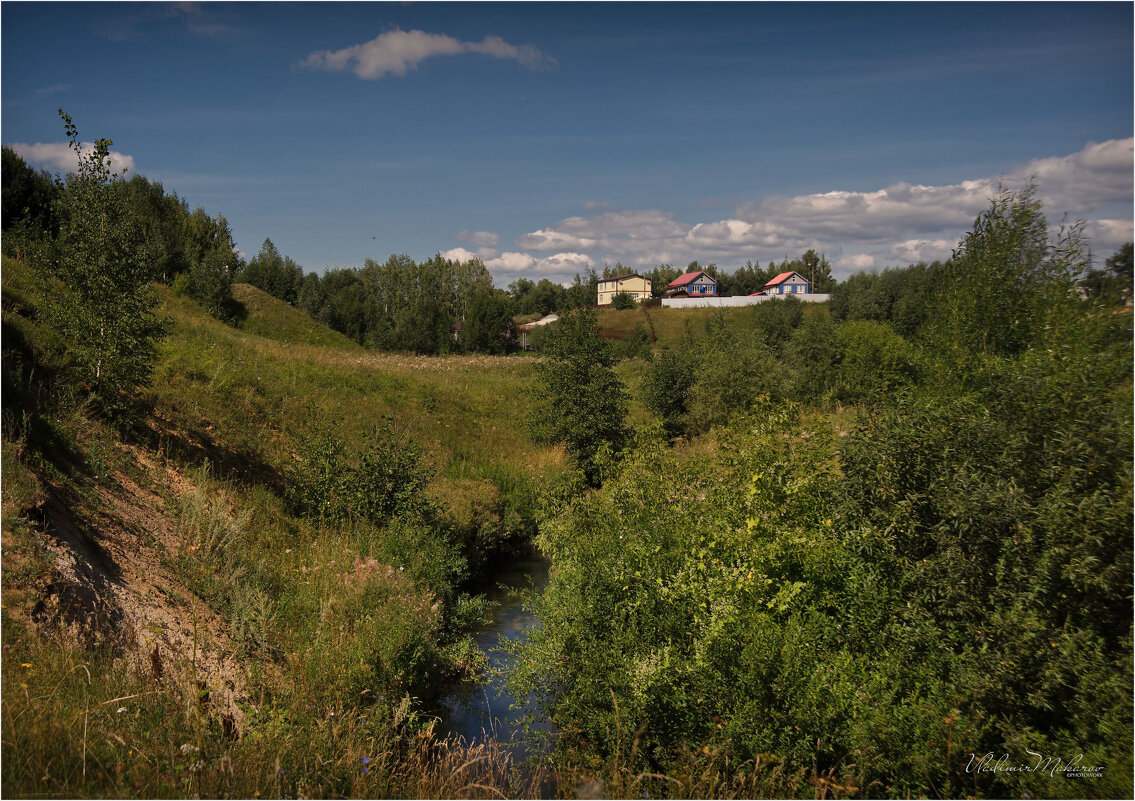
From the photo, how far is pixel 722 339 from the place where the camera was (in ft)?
131

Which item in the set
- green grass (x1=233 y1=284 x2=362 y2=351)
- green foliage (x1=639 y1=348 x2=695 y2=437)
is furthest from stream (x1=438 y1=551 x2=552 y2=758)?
green grass (x1=233 y1=284 x2=362 y2=351)

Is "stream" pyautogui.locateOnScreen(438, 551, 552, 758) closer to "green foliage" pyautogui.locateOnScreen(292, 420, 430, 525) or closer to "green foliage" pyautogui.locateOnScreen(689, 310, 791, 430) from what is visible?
"green foliage" pyautogui.locateOnScreen(292, 420, 430, 525)

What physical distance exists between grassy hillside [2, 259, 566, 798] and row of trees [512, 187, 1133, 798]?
230cm

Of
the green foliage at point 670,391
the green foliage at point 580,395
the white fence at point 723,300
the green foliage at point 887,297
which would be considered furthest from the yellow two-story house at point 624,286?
the green foliage at point 580,395

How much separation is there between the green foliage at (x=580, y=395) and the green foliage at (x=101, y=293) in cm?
1501

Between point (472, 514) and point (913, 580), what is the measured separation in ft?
37.1

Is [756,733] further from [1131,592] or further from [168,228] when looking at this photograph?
[168,228]

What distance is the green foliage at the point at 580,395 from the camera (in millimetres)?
24422

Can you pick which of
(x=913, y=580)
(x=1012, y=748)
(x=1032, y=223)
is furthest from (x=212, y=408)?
(x=1032, y=223)

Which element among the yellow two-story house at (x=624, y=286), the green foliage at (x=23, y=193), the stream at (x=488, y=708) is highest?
the yellow two-story house at (x=624, y=286)

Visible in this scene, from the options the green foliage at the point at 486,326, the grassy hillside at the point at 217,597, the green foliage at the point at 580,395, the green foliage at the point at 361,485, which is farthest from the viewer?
the green foliage at the point at 486,326

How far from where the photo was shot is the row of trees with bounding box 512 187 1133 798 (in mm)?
6555

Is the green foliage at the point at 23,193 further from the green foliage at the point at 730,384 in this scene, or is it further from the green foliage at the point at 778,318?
the green foliage at the point at 778,318

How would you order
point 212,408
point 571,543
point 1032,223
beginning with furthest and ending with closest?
point 212,408 < point 1032,223 < point 571,543
